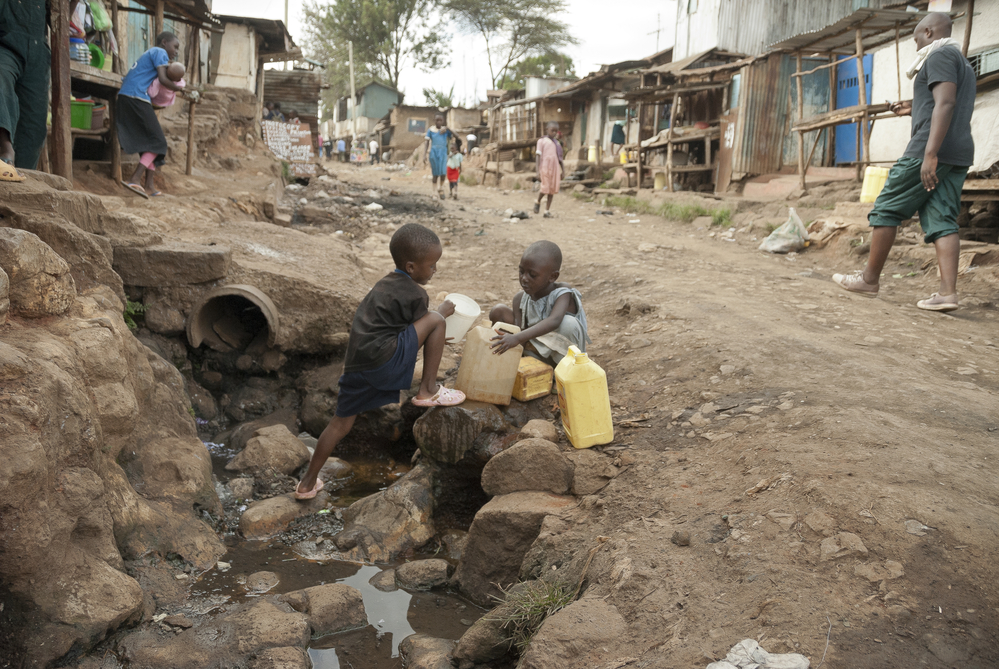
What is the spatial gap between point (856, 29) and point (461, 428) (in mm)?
8014

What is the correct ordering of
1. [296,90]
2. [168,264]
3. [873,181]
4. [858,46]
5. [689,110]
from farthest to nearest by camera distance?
[296,90], [689,110], [858,46], [873,181], [168,264]

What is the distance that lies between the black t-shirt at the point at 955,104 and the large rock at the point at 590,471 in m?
3.02

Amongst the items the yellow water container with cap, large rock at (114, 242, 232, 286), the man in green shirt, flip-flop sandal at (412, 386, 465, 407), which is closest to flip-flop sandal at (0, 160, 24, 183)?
the man in green shirt

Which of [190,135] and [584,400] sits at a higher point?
[190,135]

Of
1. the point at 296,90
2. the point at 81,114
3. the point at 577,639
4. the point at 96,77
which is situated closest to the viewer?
the point at 577,639

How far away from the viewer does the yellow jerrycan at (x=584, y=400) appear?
2727 millimetres

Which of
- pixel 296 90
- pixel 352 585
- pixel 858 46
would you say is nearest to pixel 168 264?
pixel 352 585

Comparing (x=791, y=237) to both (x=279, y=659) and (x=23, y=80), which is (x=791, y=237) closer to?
(x=279, y=659)

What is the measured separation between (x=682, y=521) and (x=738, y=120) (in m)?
10.9

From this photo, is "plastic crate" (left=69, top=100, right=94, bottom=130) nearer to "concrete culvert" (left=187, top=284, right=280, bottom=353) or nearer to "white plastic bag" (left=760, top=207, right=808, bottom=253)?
"concrete culvert" (left=187, top=284, right=280, bottom=353)

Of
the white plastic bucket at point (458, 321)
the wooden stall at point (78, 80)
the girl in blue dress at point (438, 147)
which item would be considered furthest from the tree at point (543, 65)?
the white plastic bucket at point (458, 321)

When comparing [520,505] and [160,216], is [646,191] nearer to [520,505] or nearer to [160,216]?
[160,216]

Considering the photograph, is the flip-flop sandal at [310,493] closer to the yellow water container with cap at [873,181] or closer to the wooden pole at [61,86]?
the wooden pole at [61,86]

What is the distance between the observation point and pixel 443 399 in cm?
321
